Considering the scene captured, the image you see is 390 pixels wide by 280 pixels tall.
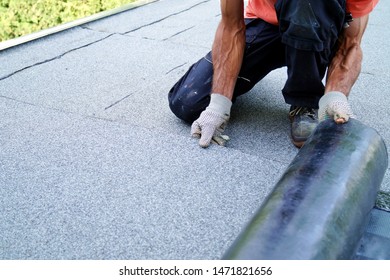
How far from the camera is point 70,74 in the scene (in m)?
2.54

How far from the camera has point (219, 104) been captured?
188 cm

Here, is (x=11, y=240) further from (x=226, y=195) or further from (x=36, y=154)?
(x=226, y=195)

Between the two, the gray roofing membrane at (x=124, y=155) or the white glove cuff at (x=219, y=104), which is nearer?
the gray roofing membrane at (x=124, y=155)

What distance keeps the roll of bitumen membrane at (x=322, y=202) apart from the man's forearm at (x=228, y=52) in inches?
27.0

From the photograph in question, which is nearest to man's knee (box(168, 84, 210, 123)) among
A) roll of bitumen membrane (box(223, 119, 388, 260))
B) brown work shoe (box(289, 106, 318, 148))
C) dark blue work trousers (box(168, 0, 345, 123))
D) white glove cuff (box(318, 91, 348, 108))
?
dark blue work trousers (box(168, 0, 345, 123))

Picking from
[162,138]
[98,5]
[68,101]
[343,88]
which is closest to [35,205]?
[162,138]

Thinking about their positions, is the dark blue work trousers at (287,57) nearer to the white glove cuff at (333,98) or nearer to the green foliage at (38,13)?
the white glove cuff at (333,98)

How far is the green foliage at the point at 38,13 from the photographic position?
339 cm

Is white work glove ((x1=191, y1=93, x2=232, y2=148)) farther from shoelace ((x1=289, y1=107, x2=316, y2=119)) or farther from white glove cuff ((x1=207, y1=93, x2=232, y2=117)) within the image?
shoelace ((x1=289, y1=107, x2=316, y2=119))

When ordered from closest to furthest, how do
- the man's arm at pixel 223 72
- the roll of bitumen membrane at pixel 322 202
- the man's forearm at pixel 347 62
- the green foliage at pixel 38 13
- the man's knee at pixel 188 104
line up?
the roll of bitumen membrane at pixel 322 202 < the man's forearm at pixel 347 62 < the man's arm at pixel 223 72 < the man's knee at pixel 188 104 < the green foliage at pixel 38 13

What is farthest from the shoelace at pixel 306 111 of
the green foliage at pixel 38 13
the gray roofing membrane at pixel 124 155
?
the green foliage at pixel 38 13

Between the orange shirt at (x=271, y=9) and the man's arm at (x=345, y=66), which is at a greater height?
the orange shirt at (x=271, y=9)

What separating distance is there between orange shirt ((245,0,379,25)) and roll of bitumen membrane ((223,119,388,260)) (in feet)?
2.30

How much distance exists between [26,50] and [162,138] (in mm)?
1467
